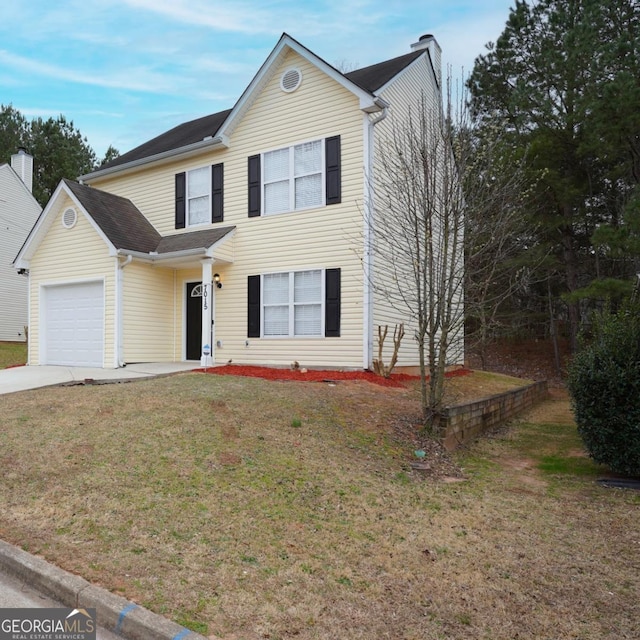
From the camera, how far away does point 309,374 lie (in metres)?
11.4

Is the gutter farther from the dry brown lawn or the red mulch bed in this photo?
the dry brown lawn

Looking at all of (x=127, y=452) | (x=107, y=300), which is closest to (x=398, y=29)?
(x=107, y=300)

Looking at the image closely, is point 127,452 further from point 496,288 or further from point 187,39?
point 496,288

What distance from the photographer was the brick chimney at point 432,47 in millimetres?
15007

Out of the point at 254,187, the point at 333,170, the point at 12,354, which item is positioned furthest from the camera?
the point at 12,354

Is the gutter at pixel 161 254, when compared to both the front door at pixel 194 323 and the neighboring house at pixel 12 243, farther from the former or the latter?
the neighboring house at pixel 12 243

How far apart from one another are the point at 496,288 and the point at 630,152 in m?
6.43

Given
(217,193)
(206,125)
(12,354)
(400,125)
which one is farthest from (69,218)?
(400,125)

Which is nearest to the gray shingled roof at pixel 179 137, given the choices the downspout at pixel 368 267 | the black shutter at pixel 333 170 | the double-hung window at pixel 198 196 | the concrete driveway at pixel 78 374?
the double-hung window at pixel 198 196

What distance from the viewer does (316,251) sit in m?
12.3

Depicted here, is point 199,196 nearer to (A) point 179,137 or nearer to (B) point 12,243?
(A) point 179,137

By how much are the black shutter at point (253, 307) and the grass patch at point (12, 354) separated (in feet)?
26.4

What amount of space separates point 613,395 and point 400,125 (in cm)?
892

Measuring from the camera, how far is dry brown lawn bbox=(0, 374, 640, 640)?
3117mm
